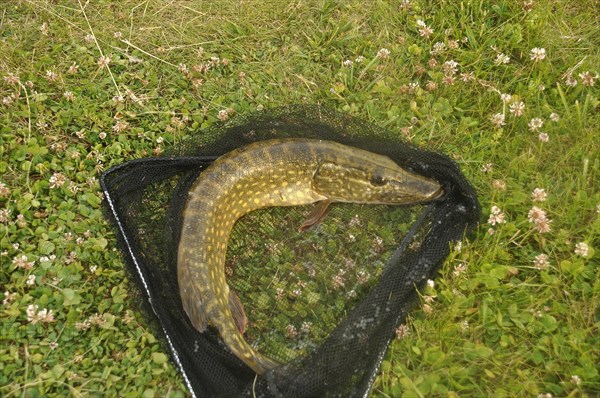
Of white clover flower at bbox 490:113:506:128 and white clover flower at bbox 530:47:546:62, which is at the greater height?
white clover flower at bbox 530:47:546:62

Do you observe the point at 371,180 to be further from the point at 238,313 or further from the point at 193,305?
the point at 193,305

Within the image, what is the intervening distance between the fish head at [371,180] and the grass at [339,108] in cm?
44

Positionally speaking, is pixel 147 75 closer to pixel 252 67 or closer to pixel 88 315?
pixel 252 67

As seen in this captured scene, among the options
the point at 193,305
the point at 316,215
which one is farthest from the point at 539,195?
the point at 193,305

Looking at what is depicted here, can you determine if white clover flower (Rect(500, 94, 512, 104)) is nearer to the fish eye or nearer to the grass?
the grass

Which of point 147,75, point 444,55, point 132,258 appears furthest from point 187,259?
point 444,55

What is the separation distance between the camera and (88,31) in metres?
4.56

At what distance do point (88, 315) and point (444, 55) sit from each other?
3182 millimetres

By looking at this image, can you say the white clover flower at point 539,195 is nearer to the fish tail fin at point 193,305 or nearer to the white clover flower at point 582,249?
the white clover flower at point 582,249

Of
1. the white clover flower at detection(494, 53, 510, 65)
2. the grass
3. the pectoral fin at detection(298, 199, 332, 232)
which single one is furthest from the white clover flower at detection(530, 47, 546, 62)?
the pectoral fin at detection(298, 199, 332, 232)

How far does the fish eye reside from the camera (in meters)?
3.54

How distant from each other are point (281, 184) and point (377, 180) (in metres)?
0.61

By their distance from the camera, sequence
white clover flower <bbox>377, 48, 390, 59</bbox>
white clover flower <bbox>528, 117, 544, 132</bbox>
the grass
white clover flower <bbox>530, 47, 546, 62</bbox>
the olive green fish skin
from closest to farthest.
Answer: the grass
the olive green fish skin
white clover flower <bbox>528, 117, 544, 132</bbox>
white clover flower <bbox>530, 47, 546, 62</bbox>
white clover flower <bbox>377, 48, 390, 59</bbox>

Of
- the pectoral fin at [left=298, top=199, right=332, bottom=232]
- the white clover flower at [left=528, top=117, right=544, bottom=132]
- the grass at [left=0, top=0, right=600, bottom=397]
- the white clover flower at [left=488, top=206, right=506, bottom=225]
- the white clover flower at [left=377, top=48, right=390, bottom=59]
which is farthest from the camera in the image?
the white clover flower at [left=377, top=48, right=390, bottom=59]
